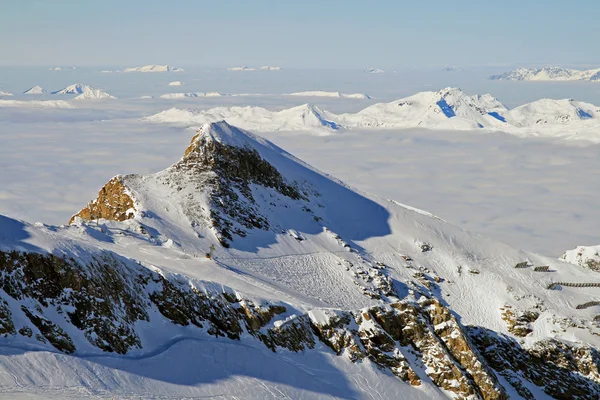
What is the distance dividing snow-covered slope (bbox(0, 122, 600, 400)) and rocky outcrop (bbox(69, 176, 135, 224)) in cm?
29

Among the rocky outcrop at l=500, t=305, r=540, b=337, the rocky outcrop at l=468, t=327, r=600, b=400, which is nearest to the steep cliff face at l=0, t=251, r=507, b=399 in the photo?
the rocky outcrop at l=468, t=327, r=600, b=400

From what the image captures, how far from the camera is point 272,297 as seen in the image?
2243 inches

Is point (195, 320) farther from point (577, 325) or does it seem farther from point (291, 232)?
point (577, 325)

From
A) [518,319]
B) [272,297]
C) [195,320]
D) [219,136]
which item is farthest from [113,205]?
[518,319]

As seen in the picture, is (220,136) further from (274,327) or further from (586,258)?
(586,258)

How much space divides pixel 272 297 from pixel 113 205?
3960 cm

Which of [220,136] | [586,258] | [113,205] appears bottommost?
[586,258]

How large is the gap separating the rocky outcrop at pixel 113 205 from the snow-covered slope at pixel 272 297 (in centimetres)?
29

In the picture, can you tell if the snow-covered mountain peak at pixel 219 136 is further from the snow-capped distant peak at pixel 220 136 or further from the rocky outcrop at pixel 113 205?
the rocky outcrop at pixel 113 205

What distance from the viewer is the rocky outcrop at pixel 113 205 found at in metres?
83.2

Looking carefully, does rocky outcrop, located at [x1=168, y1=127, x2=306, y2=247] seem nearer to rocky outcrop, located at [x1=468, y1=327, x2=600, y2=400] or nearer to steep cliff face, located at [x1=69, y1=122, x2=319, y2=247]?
steep cliff face, located at [x1=69, y1=122, x2=319, y2=247]

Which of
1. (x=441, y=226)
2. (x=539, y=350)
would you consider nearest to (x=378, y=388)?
(x=539, y=350)

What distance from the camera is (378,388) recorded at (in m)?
49.1

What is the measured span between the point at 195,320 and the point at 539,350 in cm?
3865
